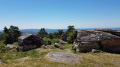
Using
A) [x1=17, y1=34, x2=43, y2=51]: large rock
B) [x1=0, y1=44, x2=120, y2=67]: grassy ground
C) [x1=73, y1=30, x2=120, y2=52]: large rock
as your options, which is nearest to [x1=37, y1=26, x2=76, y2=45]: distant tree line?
[x1=17, y1=34, x2=43, y2=51]: large rock

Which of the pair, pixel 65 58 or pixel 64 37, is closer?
pixel 65 58

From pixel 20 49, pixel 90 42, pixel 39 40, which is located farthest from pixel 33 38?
pixel 90 42

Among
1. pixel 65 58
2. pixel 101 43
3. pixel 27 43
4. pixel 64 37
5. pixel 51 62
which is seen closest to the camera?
pixel 51 62

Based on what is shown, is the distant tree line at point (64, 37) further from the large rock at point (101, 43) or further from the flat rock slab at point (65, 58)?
the flat rock slab at point (65, 58)

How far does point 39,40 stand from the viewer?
2716 cm

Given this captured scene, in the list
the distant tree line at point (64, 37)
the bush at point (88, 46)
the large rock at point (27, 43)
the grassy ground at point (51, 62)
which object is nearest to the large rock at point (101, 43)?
the bush at point (88, 46)

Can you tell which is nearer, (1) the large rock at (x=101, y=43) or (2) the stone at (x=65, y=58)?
(2) the stone at (x=65, y=58)

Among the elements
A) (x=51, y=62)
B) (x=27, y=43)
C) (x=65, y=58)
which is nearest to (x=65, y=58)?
(x=65, y=58)

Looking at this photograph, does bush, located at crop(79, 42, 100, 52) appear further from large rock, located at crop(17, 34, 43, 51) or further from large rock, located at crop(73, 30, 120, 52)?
large rock, located at crop(17, 34, 43, 51)

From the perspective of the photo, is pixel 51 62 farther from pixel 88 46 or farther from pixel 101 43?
pixel 101 43

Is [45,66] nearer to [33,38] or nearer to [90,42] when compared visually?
[90,42]

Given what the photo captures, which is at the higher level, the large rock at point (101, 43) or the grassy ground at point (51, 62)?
the large rock at point (101, 43)

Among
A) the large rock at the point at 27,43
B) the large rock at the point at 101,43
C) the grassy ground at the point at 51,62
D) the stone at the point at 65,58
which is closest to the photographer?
the grassy ground at the point at 51,62

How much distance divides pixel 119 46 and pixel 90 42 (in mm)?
5903
